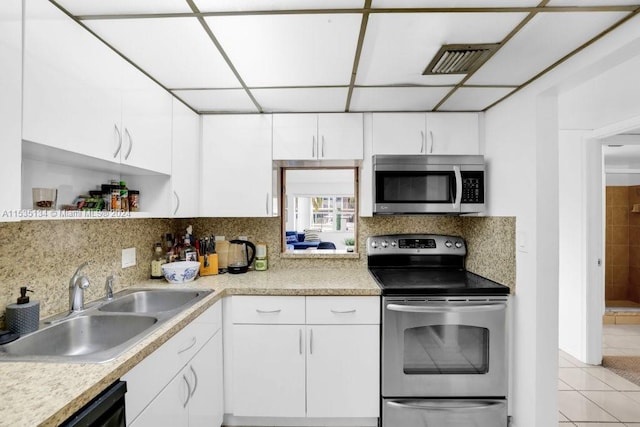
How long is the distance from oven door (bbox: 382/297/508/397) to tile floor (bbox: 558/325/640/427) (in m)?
0.72

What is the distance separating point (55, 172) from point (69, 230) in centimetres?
28

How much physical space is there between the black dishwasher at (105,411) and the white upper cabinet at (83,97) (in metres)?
0.83

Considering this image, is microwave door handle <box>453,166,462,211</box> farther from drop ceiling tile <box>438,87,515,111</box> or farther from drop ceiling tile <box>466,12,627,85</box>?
drop ceiling tile <box>466,12,627,85</box>

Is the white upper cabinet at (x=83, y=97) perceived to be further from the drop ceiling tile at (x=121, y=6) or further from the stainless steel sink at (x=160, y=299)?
the stainless steel sink at (x=160, y=299)

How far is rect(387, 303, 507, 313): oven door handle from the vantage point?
190 cm

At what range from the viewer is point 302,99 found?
208cm

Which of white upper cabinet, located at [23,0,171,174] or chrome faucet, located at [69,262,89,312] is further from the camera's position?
chrome faucet, located at [69,262,89,312]

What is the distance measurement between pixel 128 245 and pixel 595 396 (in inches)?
137

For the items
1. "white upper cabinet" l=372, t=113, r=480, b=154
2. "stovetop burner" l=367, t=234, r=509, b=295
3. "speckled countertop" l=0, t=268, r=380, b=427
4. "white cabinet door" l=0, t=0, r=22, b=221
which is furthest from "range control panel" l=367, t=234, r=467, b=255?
"white cabinet door" l=0, t=0, r=22, b=221

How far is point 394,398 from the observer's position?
1939 mm

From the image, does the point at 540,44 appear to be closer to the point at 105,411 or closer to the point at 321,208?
the point at 105,411

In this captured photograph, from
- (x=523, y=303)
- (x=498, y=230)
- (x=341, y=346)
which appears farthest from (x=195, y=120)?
(x=523, y=303)

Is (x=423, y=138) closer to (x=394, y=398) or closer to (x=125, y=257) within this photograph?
(x=394, y=398)

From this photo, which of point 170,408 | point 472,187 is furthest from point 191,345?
point 472,187
